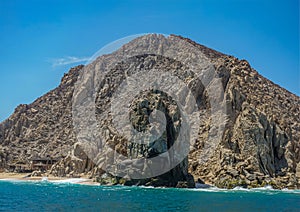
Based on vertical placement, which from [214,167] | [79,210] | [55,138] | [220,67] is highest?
[220,67]

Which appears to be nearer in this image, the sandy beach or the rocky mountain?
the rocky mountain

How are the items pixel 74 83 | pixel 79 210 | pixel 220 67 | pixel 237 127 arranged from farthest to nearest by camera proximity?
pixel 74 83
pixel 220 67
pixel 237 127
pixel 79 210

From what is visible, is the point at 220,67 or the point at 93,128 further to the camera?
the point at 93,128

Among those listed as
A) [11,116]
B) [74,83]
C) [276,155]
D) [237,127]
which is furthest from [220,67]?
[11,116]

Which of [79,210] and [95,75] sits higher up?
[95,75]

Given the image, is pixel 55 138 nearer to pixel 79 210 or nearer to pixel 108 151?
pixel 108 151

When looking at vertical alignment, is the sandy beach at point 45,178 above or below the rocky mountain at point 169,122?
below

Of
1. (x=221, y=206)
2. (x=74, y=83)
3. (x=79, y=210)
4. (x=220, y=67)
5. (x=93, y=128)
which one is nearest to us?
(x=79, y=210)

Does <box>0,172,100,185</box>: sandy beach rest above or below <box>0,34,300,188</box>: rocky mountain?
below
